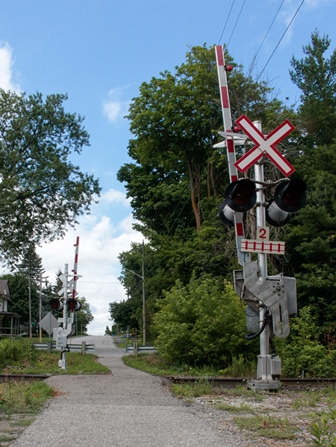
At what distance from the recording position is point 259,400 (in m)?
8.45

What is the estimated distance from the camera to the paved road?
5.45 m

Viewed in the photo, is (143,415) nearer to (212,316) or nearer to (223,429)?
(223,429)

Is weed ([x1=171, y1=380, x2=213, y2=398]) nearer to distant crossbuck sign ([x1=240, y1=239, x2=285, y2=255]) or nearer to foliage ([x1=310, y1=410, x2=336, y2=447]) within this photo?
distant crossbuck sign ([x1=240, y1=239, x2=285, y2=255])

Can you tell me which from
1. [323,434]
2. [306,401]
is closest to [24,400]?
[306,401]

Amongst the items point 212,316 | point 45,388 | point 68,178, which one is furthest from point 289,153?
point 45,388

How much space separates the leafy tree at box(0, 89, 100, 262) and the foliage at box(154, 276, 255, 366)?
19.4 meters

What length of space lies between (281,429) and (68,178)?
32.7m

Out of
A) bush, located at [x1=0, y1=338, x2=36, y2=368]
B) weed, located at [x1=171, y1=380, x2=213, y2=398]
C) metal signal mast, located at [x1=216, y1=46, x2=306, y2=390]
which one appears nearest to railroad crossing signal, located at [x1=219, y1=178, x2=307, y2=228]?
metal signal mast, located at [x1=216, y1=46, x2=306, y2=390]

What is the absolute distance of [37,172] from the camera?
3516 centimetres

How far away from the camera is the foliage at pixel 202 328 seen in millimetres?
17422

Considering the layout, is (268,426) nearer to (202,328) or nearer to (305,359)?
(305,359)

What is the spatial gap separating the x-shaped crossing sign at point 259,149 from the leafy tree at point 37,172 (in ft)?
91.5

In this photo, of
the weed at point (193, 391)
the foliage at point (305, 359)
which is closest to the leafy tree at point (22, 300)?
the foliage at point (305, 359)

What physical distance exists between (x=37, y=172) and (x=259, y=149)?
28140 mm
